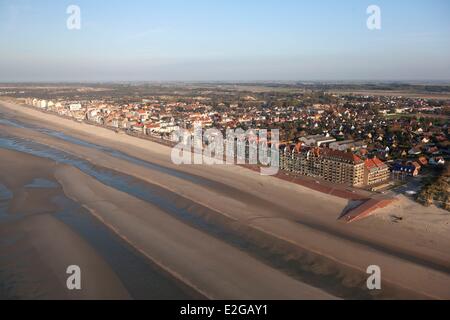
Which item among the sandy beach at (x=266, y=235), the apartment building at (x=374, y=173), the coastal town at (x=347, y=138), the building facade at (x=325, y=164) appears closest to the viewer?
the sandy beach at (x=266, y=235)

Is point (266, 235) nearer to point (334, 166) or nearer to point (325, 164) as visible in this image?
point (334, 166)

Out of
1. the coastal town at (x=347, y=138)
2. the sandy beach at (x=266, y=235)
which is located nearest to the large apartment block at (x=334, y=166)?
the coastal town at (x=347, y=138)

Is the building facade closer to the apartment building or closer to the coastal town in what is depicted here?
the coastal town

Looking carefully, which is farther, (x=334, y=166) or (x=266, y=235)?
(x=334, y=166)

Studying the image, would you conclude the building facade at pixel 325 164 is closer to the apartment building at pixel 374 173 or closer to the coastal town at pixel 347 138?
the coastal town at pixel 347 138

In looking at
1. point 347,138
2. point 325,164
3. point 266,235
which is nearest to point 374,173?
point 325,164

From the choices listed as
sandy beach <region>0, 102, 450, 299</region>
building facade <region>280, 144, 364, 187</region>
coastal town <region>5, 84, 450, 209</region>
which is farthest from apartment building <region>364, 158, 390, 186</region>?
sandy beach <region>0, 102, 450, 299</region>
